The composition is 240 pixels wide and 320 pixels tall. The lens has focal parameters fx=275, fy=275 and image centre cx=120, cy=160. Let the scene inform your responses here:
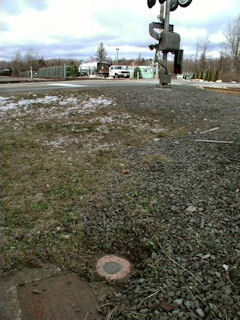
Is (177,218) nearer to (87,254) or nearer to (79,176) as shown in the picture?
(87,254)

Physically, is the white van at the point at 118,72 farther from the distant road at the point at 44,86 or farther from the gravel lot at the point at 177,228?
the gravel lot at the point at 177,228

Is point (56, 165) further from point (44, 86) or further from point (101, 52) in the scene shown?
point (101, 52)

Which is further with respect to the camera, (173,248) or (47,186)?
(47,186)

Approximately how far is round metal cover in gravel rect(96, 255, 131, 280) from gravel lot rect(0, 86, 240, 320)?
2.4 inches

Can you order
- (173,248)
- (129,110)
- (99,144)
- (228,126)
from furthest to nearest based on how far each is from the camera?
1. (129,110)
2. (228,126)
3. (99,144)
4. (173,248)

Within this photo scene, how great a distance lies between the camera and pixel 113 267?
7.13 feet

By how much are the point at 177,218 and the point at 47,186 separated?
1660 millimetres

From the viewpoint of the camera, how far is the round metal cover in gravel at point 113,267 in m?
2.08

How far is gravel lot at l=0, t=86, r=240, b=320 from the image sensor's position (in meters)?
1.81

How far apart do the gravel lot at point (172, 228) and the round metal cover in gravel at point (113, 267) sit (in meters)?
0.06

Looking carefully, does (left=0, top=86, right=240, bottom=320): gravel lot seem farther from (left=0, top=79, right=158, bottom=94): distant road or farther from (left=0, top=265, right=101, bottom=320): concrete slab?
(left=0, top=79, right=158, bottom=94): distant road

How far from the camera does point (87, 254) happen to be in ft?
7.61

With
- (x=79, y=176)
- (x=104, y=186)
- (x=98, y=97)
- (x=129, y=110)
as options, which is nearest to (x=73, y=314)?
(x=104, y=186)

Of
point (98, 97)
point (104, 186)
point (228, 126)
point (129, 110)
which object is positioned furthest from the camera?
point (98, 97)
